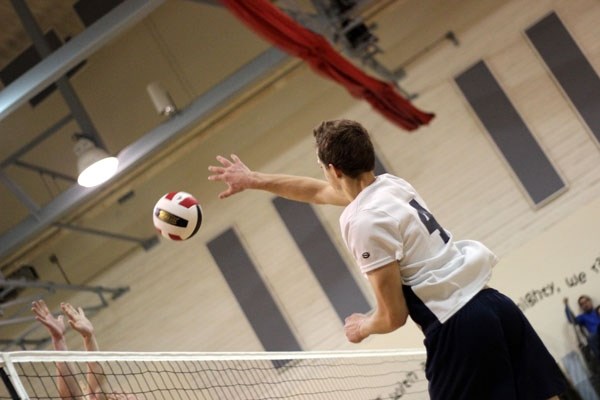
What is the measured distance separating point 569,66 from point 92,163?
308 inches

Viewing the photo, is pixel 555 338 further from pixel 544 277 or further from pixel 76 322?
pixel 76 322

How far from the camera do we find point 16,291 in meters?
14.0

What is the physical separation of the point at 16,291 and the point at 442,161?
26.2ft

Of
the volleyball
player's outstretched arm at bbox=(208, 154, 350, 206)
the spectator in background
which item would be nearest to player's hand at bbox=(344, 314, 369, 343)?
player's outstretched arm at bbox=(208, 154, 350, 206)

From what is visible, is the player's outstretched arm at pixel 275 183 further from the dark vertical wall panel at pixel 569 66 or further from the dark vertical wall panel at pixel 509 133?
the dark vertical wall panel at pixel 569 66

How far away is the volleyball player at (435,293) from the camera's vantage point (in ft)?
10.0

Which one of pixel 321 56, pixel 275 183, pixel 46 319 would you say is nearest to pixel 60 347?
pixel 46 319

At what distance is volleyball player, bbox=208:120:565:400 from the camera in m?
3.06

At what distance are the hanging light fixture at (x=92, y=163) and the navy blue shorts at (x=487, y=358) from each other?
737cm

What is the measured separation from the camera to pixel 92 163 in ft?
32.0

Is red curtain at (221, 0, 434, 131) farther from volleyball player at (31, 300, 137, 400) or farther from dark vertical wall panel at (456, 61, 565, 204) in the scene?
volleyball player at (31, 300, 137, 400)

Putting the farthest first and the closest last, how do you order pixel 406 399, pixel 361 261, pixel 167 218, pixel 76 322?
pixel 406 399 → pixel 167 218 → pixel 76 322 → pixel 361 261

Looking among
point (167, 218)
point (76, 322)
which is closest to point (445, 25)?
point (167, 218)

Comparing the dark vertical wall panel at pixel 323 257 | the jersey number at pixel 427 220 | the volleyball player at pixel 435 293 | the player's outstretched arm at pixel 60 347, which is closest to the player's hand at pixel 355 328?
the volleyball player at pixel 435 293
